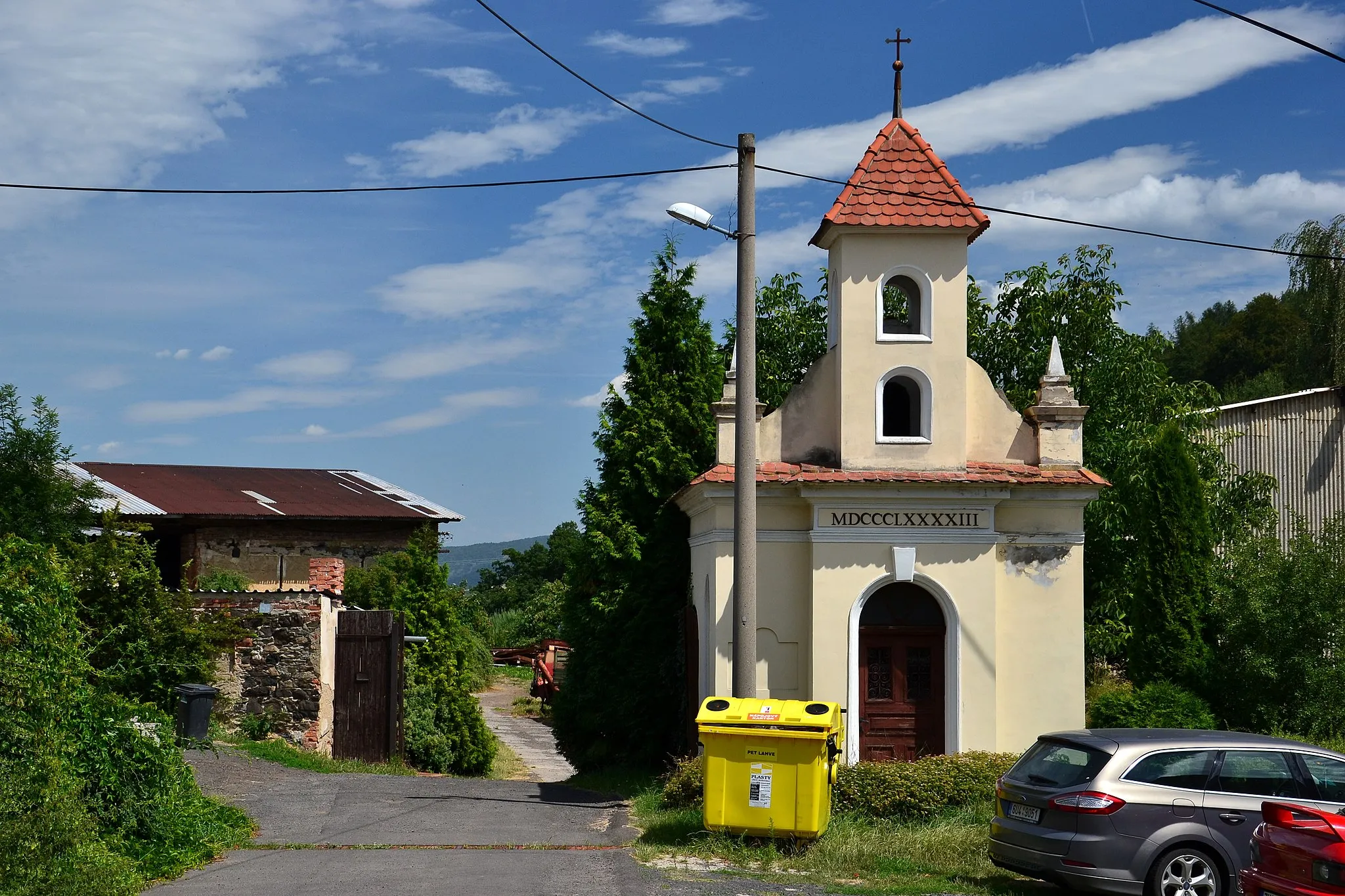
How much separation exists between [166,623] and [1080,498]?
12068 mm

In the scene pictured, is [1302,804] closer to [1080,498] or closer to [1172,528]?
[1080,498]

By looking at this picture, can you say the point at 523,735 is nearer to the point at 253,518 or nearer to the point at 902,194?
the point at 253,518

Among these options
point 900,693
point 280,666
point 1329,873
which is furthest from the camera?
point 280,666

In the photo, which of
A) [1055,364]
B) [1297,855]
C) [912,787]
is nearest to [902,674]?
[912,787]

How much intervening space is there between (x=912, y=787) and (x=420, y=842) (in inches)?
203

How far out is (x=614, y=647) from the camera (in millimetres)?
20250

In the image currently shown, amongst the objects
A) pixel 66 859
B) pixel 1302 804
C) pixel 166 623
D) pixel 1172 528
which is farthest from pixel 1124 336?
pixel 66 859

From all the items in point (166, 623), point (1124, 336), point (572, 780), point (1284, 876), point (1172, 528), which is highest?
point (1124, 336)

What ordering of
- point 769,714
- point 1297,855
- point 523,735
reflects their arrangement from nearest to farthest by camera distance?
point 1297,855 < point 769,714 < point 523,735

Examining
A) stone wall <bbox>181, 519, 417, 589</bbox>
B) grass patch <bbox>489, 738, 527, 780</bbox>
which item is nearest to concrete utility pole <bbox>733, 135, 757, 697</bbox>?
grass patch <bbox>489, 738, 527, 780</bbox>

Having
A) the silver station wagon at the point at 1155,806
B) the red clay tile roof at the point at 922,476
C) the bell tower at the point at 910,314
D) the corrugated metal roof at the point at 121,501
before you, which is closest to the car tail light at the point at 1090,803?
the silver station wagon at the point at 1155,806

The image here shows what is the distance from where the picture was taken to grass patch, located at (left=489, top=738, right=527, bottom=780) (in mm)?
23031

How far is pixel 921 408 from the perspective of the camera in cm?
1614

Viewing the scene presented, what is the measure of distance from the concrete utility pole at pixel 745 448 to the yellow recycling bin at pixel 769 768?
46.6 inches
